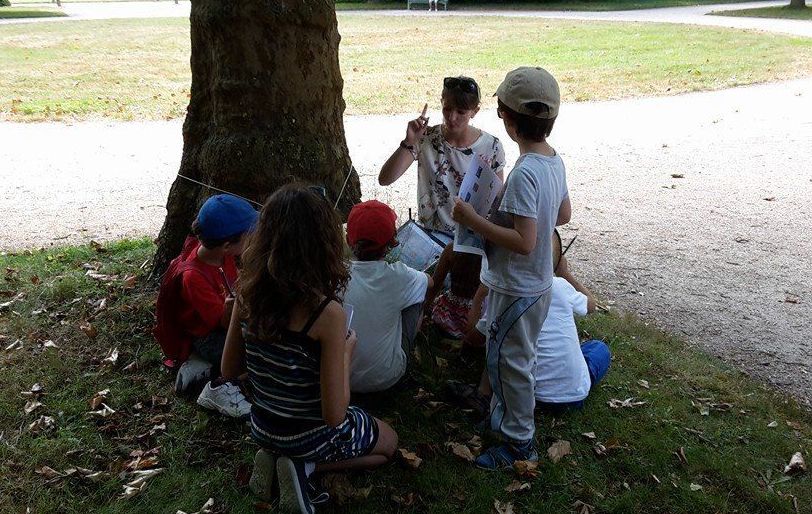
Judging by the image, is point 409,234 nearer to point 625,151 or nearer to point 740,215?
point 740,215

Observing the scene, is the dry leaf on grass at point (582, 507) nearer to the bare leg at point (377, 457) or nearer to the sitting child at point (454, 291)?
the bare leg at point (377, 457)

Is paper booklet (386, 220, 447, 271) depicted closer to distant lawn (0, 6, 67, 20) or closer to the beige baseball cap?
the beige baseball cap

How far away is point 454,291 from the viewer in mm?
4012

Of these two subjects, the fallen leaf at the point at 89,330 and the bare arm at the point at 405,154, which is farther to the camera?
the fallen leaf at the point at 89,330

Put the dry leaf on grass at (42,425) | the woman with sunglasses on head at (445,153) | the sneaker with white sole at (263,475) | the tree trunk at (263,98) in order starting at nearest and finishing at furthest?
the sneaker with white sole at (263,475), the dry leaf on grass at (42,425), the woman with sunglasses on head at (445,153), the tree trunk at (263,98)

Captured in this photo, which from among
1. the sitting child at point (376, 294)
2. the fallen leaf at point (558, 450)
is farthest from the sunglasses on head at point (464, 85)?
the fallen leaf at point (558, 450)

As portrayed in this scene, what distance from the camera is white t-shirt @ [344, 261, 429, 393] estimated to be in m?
3.23

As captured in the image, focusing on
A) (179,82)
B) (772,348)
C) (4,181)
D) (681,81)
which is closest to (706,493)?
(772,348)

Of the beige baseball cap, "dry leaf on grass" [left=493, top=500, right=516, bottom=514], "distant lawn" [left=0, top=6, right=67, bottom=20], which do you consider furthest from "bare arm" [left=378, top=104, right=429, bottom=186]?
"distant lawn" [left=0, top=6, right=67, bottom=20]

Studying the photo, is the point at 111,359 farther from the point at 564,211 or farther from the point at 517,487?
the point at 564,211

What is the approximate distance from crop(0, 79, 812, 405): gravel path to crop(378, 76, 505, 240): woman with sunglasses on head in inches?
65.3

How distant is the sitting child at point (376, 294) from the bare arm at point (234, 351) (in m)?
0.66

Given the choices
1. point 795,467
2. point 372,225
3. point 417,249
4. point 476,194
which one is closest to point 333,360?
point 372,225

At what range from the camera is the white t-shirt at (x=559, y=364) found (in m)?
3.46
